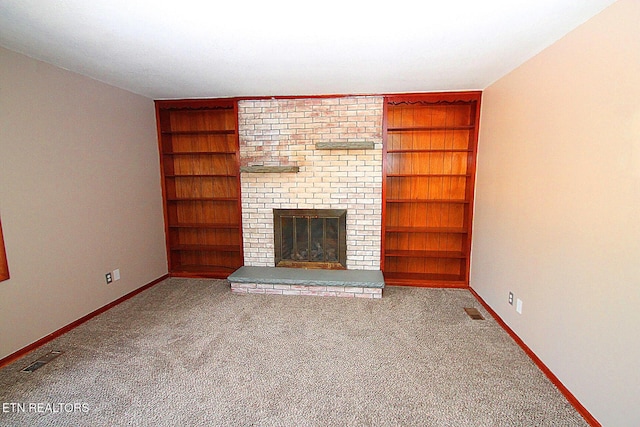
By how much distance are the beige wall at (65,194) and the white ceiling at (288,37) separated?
0.29 metres

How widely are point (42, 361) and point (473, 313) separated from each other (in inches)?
146

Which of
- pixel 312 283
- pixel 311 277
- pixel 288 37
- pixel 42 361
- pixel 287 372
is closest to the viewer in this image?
pixel 288 37

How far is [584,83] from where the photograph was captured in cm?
175

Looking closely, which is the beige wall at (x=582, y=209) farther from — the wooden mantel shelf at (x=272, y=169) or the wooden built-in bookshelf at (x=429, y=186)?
the wooden mantel shelf at (x=272, y=169)

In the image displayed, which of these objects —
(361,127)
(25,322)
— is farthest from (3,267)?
(361,127)

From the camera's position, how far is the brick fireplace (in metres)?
3.62

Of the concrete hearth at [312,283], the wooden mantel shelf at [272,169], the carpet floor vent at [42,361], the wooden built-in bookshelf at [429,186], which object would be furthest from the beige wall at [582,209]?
the carpet floor vent at [42,361]

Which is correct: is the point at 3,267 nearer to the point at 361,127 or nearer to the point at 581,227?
the point at 361,127

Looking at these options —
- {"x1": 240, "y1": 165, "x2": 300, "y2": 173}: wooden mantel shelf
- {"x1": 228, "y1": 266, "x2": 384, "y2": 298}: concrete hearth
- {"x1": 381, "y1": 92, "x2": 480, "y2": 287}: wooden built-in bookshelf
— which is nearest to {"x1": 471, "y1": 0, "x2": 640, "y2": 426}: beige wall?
{"x1": 381, "y1": 92, "x2": 480, "y2": 287}: wooden built-in bookshelf

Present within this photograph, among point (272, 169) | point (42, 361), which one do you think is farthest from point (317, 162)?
point (42, 361)

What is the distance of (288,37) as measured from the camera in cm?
199

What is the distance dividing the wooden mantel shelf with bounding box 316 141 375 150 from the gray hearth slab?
151cm

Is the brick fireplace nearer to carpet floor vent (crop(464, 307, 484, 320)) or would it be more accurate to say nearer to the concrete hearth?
the concrete hearth

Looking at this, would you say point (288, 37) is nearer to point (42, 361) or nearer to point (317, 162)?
point (317, 162)
